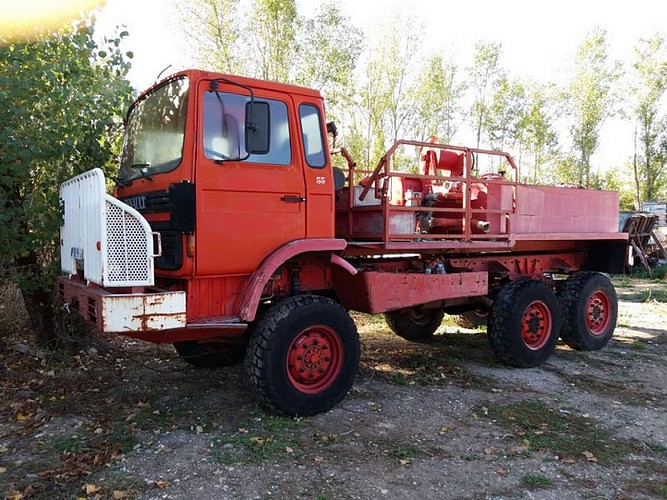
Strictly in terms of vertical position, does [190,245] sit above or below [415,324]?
above

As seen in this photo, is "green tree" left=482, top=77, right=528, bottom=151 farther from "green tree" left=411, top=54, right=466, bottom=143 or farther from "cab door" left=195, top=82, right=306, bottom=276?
"cab door" left=195, top=82, right=306, bottom=276

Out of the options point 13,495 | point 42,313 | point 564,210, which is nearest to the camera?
point 13,495

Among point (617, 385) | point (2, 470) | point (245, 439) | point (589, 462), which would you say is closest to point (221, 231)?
point (245, 439)

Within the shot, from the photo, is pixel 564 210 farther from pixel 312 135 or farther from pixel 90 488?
pixel 90 488

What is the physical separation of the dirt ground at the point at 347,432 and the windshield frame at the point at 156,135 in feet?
6.83

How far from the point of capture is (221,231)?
4.14 meters

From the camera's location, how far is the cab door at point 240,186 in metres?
4.09

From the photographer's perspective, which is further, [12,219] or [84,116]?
[84,116]

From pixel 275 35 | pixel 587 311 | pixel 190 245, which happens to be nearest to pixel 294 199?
pixel 190 245

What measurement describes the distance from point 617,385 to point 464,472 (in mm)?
2927

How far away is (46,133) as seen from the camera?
205 inches

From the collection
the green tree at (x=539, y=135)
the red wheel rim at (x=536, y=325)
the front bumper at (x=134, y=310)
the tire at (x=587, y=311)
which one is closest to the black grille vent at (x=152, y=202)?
the front bumper at (x=134, y=310)

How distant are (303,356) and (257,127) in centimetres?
191

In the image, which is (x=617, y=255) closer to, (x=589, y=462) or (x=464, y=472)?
(x=589, y=462)
